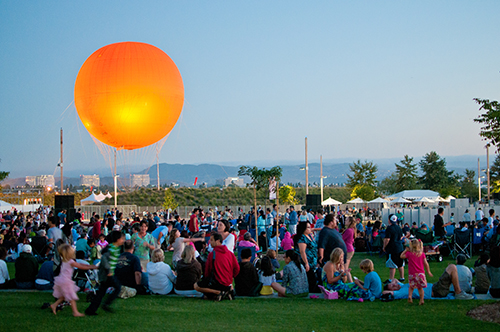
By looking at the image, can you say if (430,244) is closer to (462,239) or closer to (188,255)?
(462,239)

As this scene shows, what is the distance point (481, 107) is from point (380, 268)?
8695 mm

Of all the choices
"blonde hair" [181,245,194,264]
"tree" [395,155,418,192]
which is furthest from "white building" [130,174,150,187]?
"tree" [395,155,418,192]

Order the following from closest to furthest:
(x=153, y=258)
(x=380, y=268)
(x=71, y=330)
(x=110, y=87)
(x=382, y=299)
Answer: (x=71, y=330)
(x=382, y=299)
(x=153, y=258)
(x=380, y=268)
(x=110, y=87)

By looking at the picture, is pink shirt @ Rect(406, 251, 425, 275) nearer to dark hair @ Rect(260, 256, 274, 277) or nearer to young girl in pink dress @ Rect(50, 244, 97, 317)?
dark hair @ Rect(260, 256, 274, 277)

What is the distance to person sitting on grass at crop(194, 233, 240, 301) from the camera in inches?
318

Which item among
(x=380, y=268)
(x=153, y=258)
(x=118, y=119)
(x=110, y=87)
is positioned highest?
(x=110, y=87)

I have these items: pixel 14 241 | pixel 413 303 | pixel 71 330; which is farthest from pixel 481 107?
pixel 14 241

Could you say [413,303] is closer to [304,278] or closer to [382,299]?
[382,299]

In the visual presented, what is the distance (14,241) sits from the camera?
1546cm

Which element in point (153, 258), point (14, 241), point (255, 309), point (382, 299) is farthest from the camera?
point (14, 241)

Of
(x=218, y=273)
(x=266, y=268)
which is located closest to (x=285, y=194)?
(x=266, y=268)

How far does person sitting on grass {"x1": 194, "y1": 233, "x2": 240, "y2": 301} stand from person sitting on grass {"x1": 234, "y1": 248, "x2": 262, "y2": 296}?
0.34m

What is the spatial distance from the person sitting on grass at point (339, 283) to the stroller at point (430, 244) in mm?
6808

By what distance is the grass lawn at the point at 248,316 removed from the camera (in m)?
6.26
